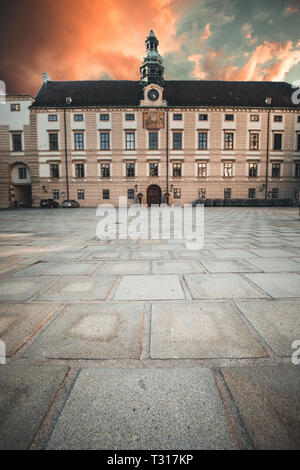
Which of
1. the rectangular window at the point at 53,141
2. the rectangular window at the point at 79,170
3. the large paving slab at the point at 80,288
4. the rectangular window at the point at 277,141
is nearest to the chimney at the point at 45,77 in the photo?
the rectangular window at the point at 53,141

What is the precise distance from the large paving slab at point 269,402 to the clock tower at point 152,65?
38605mm

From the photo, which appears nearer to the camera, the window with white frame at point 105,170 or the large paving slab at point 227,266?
the large paving slab at point 227,266

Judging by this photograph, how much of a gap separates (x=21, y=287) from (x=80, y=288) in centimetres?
81

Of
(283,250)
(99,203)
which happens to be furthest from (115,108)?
(283,250)

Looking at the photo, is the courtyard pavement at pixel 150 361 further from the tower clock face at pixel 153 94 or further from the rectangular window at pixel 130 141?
the tower clock face at pixel 153 94

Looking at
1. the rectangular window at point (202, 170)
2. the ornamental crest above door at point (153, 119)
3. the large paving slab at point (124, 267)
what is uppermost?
the ornamental crest above door at point (153, 119)

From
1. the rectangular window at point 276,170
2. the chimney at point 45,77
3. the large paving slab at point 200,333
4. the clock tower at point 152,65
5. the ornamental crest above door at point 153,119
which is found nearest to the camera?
the large paving slab at point 200,333

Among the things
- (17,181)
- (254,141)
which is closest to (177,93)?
(254,141)

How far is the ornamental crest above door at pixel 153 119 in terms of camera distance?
29.9 meters

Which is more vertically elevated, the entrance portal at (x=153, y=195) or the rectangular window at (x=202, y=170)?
the rectangular window at (x=202, y=170)

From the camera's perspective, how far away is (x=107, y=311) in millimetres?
2387

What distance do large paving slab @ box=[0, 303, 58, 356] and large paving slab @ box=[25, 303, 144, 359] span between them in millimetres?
127

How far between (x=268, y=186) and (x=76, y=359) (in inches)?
1400

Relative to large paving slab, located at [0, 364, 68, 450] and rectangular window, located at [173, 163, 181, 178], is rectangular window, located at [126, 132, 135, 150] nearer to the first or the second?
rectangular window, located at [173, 163, 181, 178]
